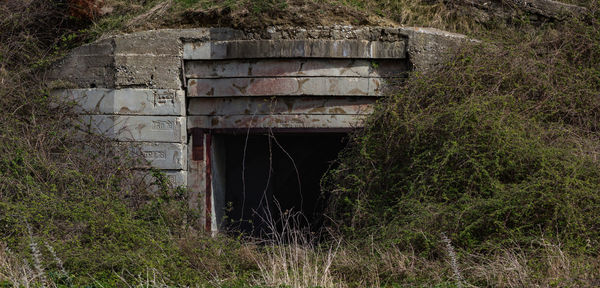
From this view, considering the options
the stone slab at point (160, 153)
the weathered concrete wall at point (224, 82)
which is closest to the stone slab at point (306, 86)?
the weathered concrete wall at point (224, 82)

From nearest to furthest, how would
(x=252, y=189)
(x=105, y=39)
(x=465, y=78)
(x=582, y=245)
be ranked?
(x=582, y=245) → (x=465, y=78) → (x=105, y=39) → (x=252, y=189)

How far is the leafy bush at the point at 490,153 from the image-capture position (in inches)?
207

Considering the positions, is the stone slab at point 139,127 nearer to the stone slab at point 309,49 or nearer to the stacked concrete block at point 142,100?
the stacked concrete block at point 142,100

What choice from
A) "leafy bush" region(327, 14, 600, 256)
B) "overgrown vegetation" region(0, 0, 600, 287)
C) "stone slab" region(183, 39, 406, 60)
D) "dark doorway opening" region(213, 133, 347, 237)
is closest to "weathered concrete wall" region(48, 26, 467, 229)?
"stone slab" region(183, 39, 406, 60)

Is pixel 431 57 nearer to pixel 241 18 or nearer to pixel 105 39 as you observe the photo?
pixel 241 18

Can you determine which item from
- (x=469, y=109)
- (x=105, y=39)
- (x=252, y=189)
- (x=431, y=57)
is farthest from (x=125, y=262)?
(x=252, y=189)

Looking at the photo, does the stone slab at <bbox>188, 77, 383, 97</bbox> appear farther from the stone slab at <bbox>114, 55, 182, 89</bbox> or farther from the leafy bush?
the stone slab at <bbox>114, 55, 182, 89</bbox>

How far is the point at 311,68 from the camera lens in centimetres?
679

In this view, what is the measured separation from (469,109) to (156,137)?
11.5ft

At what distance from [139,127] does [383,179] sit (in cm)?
287

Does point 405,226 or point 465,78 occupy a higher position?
point 465,78

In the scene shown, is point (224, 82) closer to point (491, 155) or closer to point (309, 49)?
point (309, 49)

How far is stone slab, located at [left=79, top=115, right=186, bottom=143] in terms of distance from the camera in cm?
691

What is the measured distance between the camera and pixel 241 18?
6.98 metres
